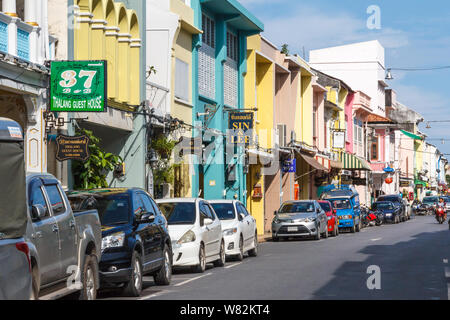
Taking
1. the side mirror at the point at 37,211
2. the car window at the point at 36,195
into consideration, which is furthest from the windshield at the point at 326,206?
the side mirror at the point at 37,211

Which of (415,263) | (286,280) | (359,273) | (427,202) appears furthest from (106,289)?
(427,202)

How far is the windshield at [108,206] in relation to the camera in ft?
48.4

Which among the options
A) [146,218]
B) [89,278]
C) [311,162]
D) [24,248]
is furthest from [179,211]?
[311,162]

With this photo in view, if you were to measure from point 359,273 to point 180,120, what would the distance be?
13524mm

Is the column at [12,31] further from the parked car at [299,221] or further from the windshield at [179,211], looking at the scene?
the parked car at [299,221]

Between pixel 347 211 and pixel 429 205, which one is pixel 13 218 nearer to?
pixel 347 211

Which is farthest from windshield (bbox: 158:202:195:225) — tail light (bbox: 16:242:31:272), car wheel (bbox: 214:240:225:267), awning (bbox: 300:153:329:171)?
awning (bbox: 300:153:329:171)

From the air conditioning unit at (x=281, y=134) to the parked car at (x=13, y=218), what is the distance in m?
36.6

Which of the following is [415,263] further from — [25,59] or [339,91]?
[339,91]

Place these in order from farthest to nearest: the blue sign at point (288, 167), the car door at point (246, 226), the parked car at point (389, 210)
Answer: the parked car at point (389, 210) < the blue sign at point (288, 167) < the car door at point (246, 226)

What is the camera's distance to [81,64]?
64.1ft

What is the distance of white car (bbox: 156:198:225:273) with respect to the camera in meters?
18.5

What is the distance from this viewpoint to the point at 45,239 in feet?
34.6

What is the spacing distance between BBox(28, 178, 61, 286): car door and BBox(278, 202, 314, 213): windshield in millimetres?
24180
